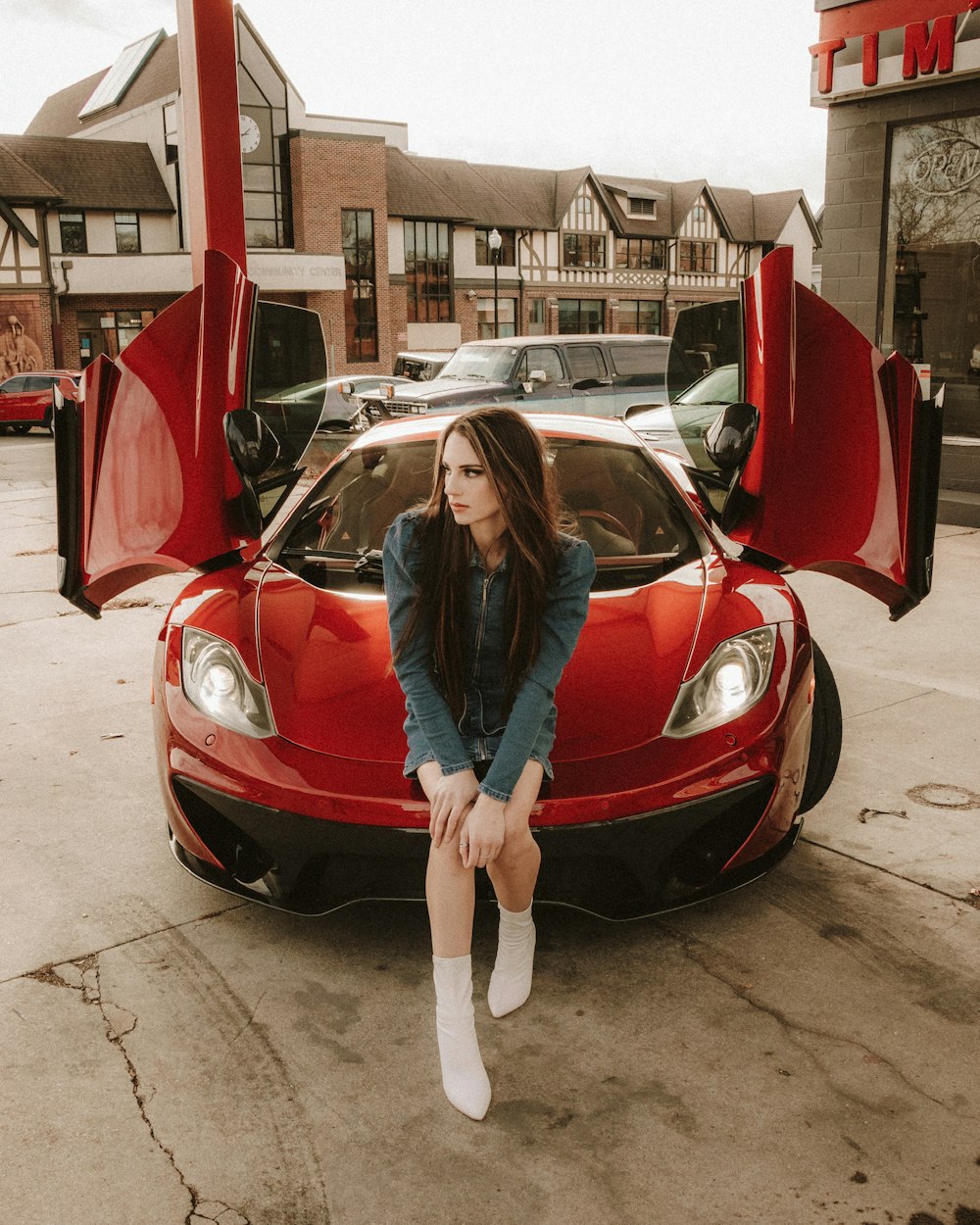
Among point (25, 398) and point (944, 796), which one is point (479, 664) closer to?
point (944, 796)

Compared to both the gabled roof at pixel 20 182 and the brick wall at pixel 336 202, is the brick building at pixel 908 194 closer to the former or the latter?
the brick wall at pixel 336 202

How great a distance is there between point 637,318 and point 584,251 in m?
4.46

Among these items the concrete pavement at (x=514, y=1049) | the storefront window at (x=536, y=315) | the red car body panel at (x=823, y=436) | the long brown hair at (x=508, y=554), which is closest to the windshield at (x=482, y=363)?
the red car body panel at (x=823, y=436)

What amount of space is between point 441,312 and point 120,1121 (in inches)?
1935

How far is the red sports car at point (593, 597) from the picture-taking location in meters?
2.84

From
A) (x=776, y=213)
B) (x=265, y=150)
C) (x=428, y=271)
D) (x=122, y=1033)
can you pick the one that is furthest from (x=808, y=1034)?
(x=776, y=213)

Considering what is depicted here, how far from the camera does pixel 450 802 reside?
97.3 inches

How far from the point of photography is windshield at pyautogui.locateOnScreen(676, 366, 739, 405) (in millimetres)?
4145

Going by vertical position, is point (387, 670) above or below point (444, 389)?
below

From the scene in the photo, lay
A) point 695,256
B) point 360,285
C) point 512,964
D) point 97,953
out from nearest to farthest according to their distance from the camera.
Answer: point 512,964
point 97,953
point 360,285
point 695,256

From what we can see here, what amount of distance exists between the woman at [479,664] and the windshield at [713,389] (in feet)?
5.50

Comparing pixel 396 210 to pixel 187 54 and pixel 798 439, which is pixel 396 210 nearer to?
pixel 187 54

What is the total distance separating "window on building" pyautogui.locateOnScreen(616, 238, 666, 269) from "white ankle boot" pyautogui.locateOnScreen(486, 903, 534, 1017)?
55.2 m

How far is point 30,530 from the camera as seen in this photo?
11.4 metres
